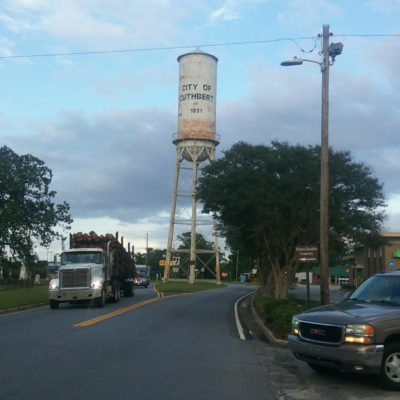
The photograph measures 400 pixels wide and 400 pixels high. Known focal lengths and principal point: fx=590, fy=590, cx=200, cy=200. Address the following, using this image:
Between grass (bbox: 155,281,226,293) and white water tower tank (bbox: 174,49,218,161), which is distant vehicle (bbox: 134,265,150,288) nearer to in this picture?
grass (bbox: 155,281,226,293)

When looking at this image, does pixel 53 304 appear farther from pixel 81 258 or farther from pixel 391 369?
pixel 391 369

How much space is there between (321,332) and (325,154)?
10131 millimetres

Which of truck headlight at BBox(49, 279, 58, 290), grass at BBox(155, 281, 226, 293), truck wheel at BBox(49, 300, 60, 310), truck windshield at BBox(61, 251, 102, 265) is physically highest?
truck windshield at BBox(61, 251, 102, 265)

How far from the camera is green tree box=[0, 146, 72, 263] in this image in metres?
49.8

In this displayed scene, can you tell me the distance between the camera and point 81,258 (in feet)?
89.2

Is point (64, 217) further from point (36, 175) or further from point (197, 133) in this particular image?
point (197, 133)

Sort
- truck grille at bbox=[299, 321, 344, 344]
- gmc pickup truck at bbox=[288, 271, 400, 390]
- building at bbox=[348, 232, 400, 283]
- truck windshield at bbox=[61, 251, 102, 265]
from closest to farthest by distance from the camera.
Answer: gmc pickup truck at bbox=[288, 271, 400, 390] < truck grille at bbox=[299, 321, 344, 344] < truck windshield at bbox=[61, 251, 102, 265] < building at bbox=[348, 232, 400, 283]

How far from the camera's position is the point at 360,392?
28.3ft

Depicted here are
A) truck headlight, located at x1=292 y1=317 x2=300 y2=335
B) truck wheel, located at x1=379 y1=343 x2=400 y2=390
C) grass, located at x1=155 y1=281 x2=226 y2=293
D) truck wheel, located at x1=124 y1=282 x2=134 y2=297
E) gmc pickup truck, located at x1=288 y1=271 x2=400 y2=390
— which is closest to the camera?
gmc pickup truck, located at x1=288 y1=271 x2=400 y2=390

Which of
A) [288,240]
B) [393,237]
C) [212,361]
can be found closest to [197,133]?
[393,237]

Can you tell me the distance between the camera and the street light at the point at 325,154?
17766 mm

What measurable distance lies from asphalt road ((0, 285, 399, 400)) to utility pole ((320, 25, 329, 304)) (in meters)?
2.74

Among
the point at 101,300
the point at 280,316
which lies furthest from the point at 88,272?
the point at 280,316

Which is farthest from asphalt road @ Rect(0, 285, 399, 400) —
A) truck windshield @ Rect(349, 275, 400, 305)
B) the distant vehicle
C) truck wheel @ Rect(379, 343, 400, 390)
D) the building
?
the distant vehicle
